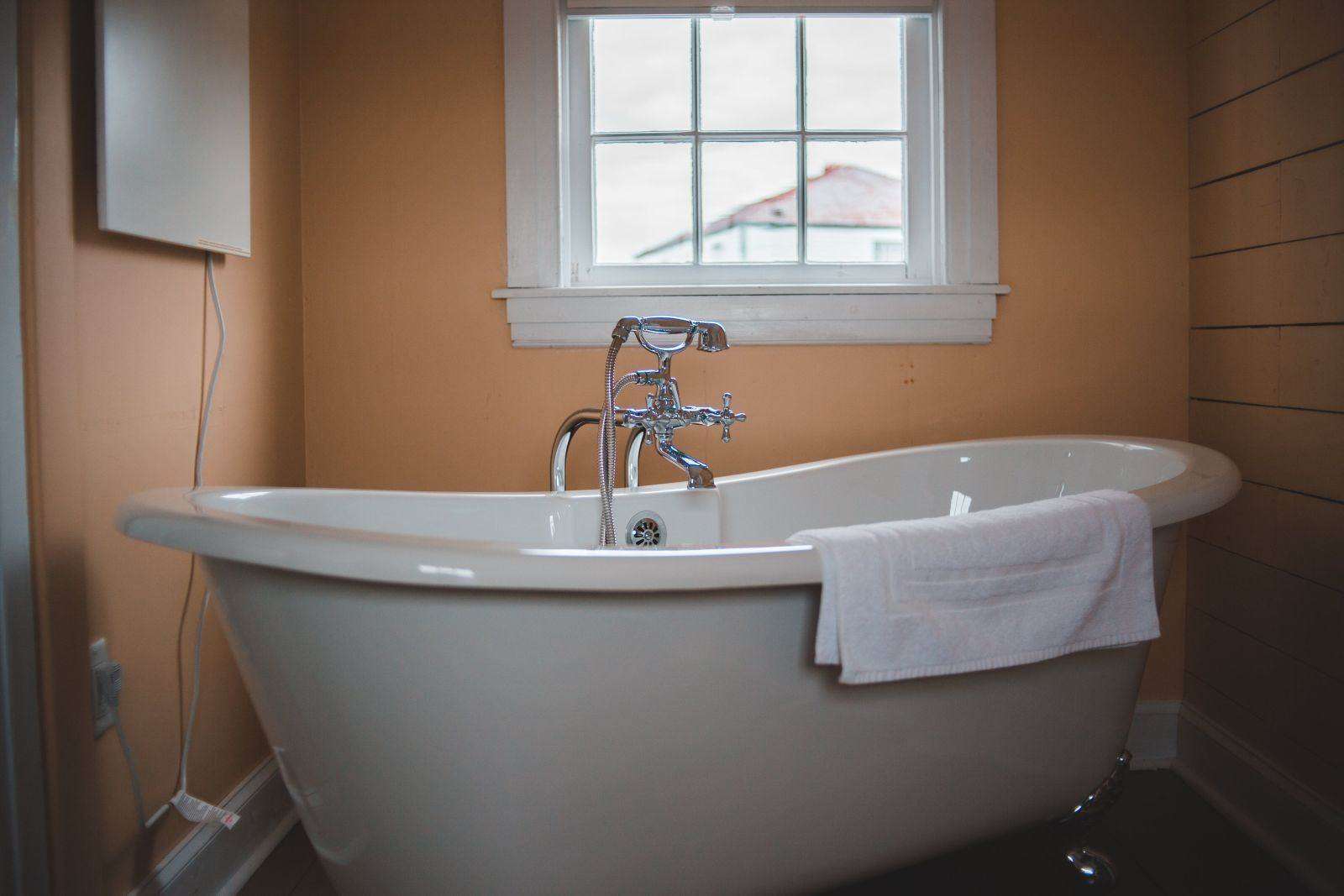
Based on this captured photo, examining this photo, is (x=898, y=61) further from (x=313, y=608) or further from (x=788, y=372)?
(x=313, y=608)

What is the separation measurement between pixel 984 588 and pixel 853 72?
144 centimetres

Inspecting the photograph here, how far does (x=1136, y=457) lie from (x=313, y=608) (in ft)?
4.69

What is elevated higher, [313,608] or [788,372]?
[788,372]

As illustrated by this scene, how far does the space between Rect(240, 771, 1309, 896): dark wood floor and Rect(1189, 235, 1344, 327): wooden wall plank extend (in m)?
0.95

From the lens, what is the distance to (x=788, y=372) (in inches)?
78.2

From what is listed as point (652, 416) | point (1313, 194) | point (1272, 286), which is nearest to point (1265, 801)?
point (1272, 286)

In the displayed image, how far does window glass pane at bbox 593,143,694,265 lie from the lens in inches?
82.1

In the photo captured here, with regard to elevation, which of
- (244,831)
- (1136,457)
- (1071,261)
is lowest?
(244,831)

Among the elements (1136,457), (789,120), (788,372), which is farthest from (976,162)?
A: (1136,457)

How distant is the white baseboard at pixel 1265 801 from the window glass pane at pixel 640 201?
1.51 m

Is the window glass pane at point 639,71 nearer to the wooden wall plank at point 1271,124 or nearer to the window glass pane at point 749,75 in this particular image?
the window glass pane at point 749,75

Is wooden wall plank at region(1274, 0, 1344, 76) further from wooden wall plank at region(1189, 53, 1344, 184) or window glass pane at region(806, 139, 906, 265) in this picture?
Answer: window glass pane at region(806, 139, 906, 265)

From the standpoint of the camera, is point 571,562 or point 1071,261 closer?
point 571,562

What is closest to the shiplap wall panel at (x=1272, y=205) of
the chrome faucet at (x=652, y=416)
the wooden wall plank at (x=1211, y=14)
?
the wooden wall plank at (x=1211, y=14)
